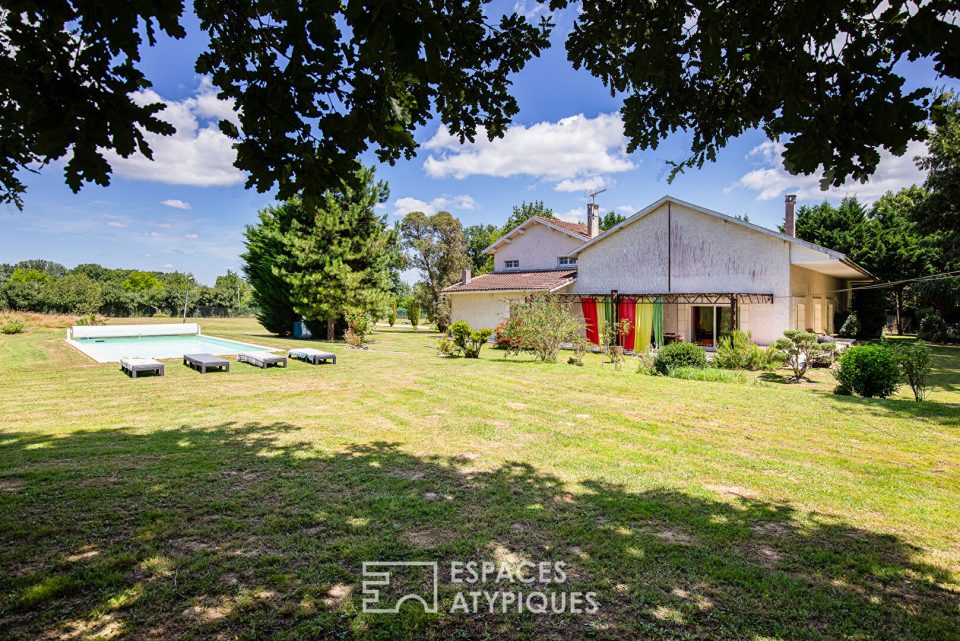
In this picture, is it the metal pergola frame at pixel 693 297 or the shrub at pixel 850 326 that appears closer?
the metal pergola frame at pixel 693 297

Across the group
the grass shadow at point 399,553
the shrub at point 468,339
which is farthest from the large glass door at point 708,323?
the grass shadow at point 399,553

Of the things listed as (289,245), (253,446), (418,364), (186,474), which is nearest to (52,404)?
(253,446)

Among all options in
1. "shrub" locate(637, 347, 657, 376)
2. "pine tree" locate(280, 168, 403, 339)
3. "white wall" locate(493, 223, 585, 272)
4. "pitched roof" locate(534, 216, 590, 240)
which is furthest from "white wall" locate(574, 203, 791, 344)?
"pine tree" locate(280, 168, 403, 339)

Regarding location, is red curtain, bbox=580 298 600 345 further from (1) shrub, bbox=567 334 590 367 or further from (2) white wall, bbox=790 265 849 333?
(2) white wall, bbox=790 265 849 333

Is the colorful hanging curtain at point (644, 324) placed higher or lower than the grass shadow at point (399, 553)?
higher

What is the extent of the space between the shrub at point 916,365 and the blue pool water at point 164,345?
809 inches

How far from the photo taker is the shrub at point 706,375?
12633mm

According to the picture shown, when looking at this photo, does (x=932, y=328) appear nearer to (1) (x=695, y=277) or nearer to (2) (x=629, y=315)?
(1) (x=695, y=277)

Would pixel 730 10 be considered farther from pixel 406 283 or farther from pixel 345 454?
pixel 406 283

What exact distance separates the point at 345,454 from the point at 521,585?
3.54 metres

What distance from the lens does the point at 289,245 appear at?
24281 millimetres

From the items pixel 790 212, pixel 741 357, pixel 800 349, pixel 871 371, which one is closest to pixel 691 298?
pixel 741 357

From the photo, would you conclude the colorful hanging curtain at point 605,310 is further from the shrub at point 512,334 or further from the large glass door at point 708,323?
the shrub at point 512,334

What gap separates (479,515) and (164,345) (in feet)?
80.2
